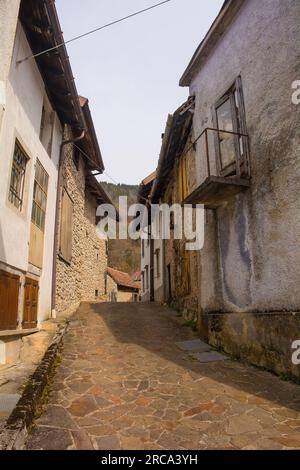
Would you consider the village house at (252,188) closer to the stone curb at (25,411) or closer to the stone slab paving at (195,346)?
the stone slab paving at (195,346)

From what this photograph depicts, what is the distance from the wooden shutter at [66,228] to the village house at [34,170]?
1.3 inches

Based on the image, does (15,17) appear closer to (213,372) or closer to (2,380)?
(2,380)

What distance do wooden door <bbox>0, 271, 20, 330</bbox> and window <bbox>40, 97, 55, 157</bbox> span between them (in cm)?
438

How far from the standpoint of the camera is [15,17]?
575cm

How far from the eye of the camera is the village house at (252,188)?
17.9ft

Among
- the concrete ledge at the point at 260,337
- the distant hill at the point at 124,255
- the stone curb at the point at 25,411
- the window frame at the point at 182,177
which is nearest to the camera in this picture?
the stone curb at the point at 25,411

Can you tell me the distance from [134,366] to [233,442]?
116 inches

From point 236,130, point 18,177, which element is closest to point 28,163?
point 18,177

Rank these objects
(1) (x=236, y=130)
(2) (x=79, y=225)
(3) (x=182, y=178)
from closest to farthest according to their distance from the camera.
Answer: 1. (1) (x=236, y=130)
2. (3) (x=182, y=178)
3. (2) (x=79, y=225)

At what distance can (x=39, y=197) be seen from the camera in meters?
8.26

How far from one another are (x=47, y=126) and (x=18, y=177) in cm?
311

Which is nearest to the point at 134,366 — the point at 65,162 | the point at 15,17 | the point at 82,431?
the point at 82,431

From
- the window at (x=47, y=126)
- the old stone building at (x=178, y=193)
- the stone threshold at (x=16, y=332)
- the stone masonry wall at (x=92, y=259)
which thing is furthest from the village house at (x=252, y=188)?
the stone masonry wall at (x=92, y=259)

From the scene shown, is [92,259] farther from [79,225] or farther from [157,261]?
[157,261]
